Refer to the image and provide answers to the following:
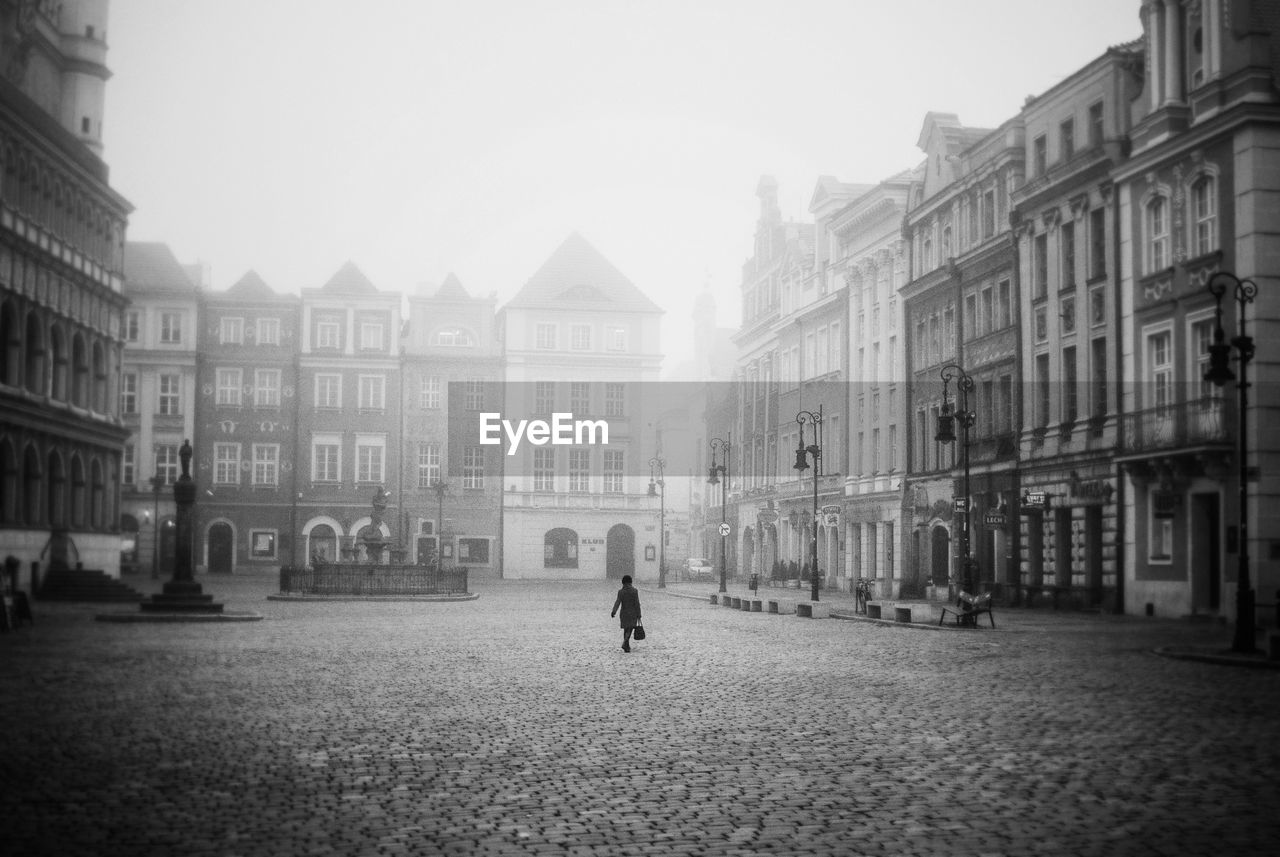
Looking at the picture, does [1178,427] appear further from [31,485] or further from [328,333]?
[328,333]

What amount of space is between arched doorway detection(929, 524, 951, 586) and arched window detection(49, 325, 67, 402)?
33.5m

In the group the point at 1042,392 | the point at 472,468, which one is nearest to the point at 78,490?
the point at 472,468

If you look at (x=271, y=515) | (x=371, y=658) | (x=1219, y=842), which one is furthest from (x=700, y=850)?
(x=271, y=515)

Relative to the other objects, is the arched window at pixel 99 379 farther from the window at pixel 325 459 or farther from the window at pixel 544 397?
the window at pixel 544 397

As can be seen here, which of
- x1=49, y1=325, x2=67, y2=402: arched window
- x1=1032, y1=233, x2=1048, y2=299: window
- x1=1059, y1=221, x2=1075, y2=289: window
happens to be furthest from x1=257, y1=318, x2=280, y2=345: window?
x1=1059, y1=221, x2=1075, y2=289: window

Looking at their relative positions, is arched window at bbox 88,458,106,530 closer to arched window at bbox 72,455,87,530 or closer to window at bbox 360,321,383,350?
arched window at bbox 72,455,87,530

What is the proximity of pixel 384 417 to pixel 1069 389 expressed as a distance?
52.4 m

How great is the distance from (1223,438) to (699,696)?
73.3 feet

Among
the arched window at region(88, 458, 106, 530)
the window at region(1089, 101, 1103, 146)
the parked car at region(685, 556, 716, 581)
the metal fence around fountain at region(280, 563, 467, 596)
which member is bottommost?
the parked car at region(685, 556, 716, 581)

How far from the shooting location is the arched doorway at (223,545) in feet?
282

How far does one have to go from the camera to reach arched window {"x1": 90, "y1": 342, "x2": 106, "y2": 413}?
199ft

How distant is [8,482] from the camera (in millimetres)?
50500

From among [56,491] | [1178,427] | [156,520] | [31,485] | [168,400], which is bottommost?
[156,520]

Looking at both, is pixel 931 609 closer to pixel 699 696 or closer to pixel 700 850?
pixel 699 696
